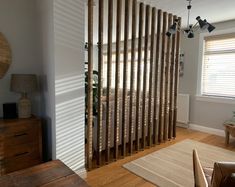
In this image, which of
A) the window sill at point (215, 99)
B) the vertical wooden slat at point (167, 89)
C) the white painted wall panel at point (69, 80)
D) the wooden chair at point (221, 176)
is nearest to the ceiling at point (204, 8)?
the vertical wooden slat at point (167, 89)

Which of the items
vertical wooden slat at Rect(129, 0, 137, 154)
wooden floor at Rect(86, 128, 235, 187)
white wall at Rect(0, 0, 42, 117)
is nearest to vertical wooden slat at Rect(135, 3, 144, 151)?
vertical wooden slat at Rect(129, 0, 137, 154)

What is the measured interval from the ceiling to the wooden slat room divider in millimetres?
161

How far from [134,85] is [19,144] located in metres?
1.92

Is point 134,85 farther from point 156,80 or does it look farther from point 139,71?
point 156,80

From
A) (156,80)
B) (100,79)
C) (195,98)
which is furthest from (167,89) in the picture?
(100,79)

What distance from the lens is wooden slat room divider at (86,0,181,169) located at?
2826mm

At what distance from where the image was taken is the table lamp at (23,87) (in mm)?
2188

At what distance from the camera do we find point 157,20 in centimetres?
350

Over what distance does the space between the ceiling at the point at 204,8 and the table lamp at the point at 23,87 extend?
216 centimetres

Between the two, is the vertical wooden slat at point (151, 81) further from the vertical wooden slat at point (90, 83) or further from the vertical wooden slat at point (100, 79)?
the vertical wooden slat at point (90, 83)

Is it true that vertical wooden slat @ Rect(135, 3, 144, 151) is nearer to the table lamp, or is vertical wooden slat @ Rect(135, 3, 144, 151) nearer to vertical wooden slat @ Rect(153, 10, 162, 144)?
vertical wooden slat @ Rect(153, 10, 162, 144)

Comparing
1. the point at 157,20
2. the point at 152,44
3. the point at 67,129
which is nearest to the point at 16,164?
the point at 67,129

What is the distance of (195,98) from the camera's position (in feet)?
15.5

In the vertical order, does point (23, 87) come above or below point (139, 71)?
below
